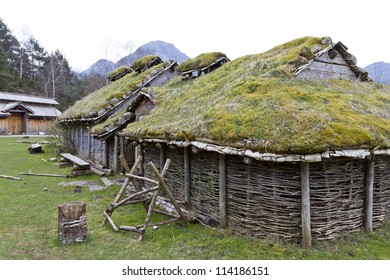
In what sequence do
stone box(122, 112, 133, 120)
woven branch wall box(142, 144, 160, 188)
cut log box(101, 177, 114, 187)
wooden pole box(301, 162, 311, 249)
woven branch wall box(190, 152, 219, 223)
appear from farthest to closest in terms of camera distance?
stone box(122, 112, 133, 120) → cut log box(101, 177, 114, 187) → woven branch wall box(142, 144, 160, 188) → woven branch wall box(190, 152, 219, 223) → wooden pole box(301, 162, 311, 249)

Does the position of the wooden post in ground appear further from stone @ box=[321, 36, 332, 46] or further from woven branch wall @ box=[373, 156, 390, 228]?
woven branch wall @ box=[373, 156, 390, 228]

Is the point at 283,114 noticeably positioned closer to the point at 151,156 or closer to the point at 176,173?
the point at 176,173

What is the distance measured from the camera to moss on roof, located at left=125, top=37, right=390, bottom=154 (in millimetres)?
5676

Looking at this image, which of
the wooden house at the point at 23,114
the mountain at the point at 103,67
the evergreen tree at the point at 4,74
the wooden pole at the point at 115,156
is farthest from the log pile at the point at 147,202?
the evergreen tree at the point at 4,74

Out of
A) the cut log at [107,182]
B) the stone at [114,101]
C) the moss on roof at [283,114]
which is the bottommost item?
the cut log at [107,182]

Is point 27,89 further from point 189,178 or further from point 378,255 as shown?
point 378,255

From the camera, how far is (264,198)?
20.0 feet

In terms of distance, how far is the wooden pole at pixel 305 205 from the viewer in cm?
563

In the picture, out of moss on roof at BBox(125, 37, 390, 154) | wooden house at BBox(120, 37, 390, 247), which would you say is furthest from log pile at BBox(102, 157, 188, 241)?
moss on roof at BBox(125, 37, 390, 154)

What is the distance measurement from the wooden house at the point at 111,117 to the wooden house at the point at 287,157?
6.34 m

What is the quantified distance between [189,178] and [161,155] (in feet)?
5.27

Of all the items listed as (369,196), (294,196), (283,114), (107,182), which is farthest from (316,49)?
(107,182)

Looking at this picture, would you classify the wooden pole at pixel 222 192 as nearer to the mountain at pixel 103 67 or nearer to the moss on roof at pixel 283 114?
the moss on roof at pixel 283 114

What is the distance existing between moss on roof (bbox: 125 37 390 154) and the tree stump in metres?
2.93
